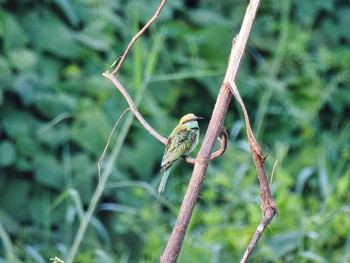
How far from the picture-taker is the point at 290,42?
202 inches

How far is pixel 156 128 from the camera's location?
4.48 metres

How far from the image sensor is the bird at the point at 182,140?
1.48 m

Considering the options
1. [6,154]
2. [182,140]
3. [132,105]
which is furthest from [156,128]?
[132,105]

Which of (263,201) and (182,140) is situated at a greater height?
(182,140)

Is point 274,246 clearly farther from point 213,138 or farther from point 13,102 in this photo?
point 213,138

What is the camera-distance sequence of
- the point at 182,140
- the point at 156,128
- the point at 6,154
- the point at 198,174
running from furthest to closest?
1. the point at 156,128
2. the point at 6,154
3. the point at 182,140
4. the point at 198,174

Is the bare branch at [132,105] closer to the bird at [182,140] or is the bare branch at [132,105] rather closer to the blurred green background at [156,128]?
the bird at [182,140]

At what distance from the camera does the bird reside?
1483 millimetres

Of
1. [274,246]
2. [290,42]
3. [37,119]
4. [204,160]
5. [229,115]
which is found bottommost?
[204,160]

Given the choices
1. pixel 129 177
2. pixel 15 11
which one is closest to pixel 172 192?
pixel 129 177

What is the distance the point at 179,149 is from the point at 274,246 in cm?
223

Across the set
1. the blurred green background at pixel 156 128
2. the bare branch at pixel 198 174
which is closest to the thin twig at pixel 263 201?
the bare branch at pixel 198 174

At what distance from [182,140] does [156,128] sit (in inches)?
118

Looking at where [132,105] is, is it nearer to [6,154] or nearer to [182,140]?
[182,140]
